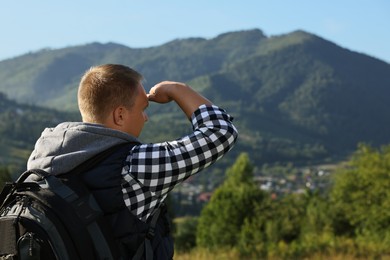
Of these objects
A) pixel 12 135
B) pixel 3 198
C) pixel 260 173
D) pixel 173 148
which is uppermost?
pixel 173 148

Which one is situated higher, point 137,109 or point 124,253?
point 137,109

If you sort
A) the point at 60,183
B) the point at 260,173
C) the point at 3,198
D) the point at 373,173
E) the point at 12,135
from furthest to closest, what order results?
the point at 260,173
the point at 12,135
the point at 373,173
the point at 3,198
the point at 60,183

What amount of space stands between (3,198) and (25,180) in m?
0.16

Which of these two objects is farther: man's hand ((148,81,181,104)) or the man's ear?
man's hand ((148,81,181,104))

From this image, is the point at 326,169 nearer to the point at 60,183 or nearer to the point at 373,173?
the point at 373,173

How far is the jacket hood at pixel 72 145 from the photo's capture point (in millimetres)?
2322

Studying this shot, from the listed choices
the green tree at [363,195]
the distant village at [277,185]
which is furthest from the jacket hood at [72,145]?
the distant village at [277,185]

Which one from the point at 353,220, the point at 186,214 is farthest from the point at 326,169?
the point at 353,220

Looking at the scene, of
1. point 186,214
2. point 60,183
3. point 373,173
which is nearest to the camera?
point 60,183

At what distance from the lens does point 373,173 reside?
1857 inches

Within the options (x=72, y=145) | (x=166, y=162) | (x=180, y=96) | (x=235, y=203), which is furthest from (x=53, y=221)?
(x=235, y=203)

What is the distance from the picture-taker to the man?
2.33 metres

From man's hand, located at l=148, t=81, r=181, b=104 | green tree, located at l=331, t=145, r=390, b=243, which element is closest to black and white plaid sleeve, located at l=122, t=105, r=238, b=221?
man's hand, located at l=148, t=81, r=181, b=104

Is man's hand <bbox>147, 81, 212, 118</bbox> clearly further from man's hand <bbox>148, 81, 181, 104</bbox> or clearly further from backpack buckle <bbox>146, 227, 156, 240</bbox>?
backpack buckle <bbox>146, 227, 156, 240</bbox>
